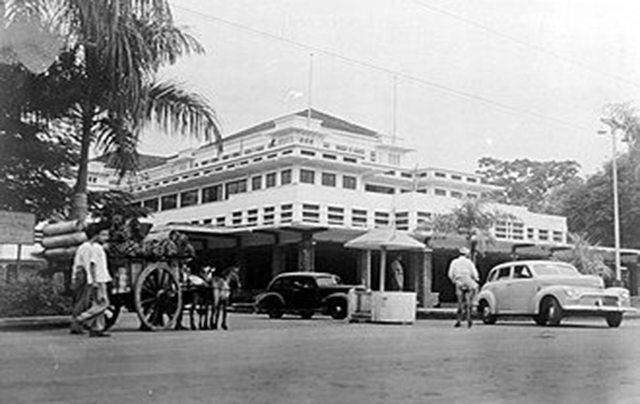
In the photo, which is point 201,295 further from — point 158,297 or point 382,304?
point 382,304

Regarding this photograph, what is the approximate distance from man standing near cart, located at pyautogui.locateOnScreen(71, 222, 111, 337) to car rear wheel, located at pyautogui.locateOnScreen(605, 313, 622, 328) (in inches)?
143

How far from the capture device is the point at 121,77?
12.5ft

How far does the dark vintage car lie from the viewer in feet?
21.4

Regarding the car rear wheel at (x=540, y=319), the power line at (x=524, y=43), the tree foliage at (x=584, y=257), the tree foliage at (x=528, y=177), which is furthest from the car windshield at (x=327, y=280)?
the power line at (x=524, y=43)

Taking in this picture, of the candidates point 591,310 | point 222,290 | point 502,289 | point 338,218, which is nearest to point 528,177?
point 338,218

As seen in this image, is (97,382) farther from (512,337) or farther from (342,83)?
(512,337)

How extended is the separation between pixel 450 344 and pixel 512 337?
773 millimetres

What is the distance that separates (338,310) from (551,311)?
215 cm

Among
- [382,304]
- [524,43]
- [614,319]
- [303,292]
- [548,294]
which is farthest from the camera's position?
[303,292]

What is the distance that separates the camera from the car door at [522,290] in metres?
6.40

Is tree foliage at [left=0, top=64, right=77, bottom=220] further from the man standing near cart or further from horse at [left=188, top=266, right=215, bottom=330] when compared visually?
horse at [left=188, top=266, right=215, bottom=330]

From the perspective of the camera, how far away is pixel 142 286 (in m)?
5.52

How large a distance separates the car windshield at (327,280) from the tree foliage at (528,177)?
84.9 inches

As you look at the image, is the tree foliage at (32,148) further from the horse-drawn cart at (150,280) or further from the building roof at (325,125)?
the horse-drawn cart at (150,280)
